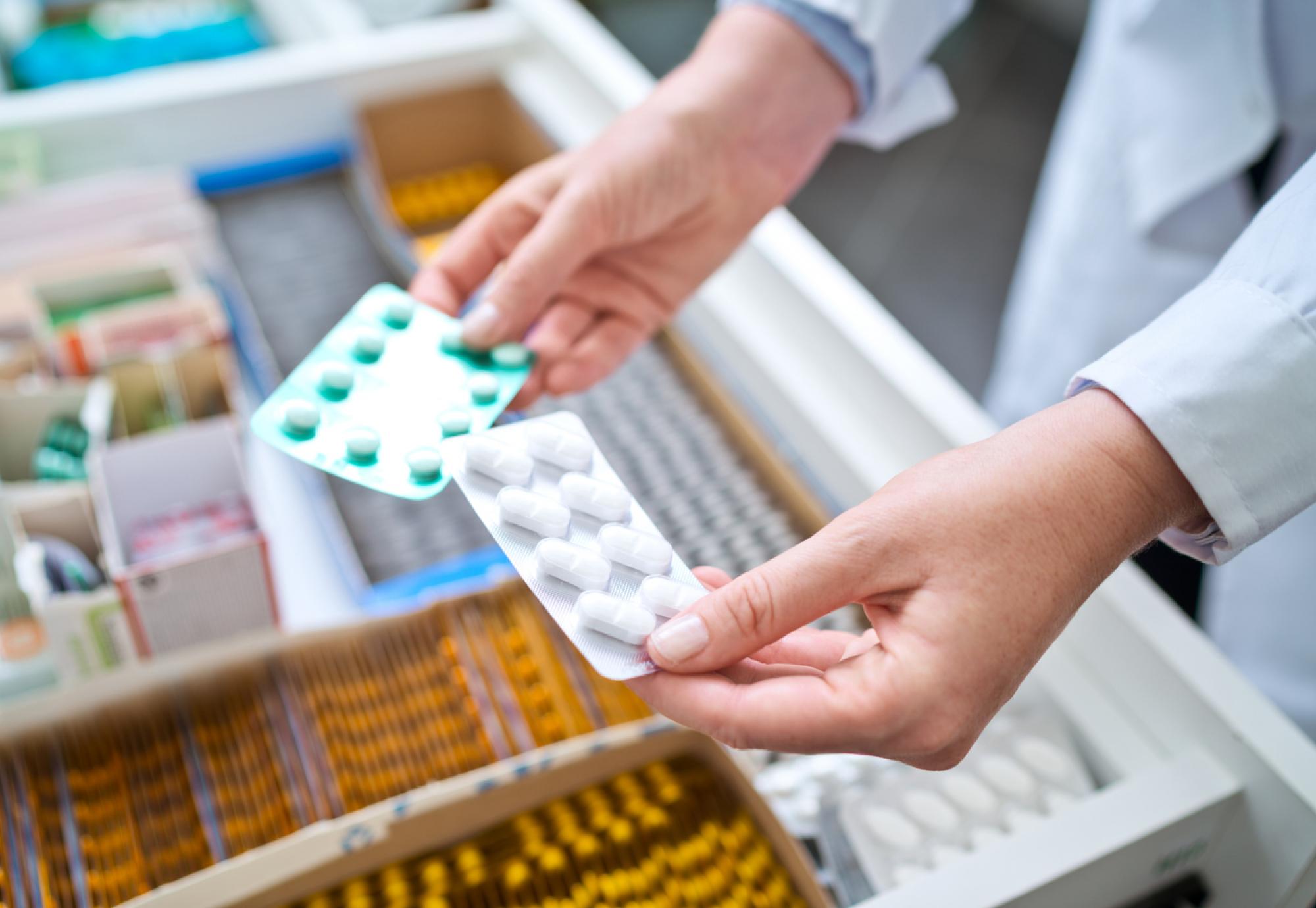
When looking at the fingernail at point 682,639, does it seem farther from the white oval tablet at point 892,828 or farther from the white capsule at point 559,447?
the white oval tablet at point 892,828

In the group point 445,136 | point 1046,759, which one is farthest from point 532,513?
point 445,136

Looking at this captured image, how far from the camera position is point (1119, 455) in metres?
0.58

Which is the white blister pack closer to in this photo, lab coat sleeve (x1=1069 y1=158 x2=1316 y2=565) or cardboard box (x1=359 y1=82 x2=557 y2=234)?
lab coat sleeve (x1=1069 y1=158 x2=1316 y2=565)

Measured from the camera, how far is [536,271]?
0.83 meters

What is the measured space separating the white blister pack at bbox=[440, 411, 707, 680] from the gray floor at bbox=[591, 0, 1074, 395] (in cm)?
171

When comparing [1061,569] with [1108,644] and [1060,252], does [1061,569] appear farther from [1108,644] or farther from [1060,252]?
[1060,252]

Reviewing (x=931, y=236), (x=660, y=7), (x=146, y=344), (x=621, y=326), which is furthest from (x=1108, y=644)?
(x=660, y=7)

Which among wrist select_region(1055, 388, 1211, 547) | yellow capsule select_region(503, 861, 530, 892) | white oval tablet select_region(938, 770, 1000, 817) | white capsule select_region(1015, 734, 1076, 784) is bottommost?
yellow capsule select_region(503, 861, 530, 892)

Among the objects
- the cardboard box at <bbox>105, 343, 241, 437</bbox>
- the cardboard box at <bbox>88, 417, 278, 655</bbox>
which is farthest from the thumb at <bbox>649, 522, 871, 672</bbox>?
the cardboard box at <bbox>105, 343, 241, 437</bbox>

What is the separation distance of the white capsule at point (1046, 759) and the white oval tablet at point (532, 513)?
0.45 metres

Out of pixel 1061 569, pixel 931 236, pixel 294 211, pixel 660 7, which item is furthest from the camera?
pixel 660 7

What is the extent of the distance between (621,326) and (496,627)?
309 millimetres

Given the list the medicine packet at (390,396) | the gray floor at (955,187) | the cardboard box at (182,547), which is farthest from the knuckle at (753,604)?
the gray floor at (955,187)

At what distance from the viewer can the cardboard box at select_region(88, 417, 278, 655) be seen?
33.2 inches
